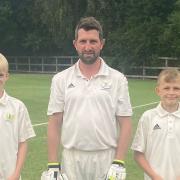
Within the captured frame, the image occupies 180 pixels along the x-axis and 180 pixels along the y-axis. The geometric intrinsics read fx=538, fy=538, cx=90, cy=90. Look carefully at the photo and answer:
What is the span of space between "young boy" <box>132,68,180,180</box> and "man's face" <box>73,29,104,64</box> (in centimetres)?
62

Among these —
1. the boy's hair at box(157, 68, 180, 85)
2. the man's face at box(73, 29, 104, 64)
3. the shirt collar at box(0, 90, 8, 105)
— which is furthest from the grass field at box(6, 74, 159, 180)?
the man's face at box(73, 29, 104, 64)

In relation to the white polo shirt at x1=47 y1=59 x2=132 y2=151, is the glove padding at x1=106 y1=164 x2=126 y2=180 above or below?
below

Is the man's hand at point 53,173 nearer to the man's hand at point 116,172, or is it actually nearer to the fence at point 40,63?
the man's hand at point 116,172

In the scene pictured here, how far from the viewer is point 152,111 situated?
4.79 meters

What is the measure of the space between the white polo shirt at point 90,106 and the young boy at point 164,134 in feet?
0.79

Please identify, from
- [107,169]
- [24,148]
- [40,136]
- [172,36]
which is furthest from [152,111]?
[172,36]

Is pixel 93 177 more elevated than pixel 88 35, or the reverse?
pixel 88 35

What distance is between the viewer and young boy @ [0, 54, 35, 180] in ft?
15.1

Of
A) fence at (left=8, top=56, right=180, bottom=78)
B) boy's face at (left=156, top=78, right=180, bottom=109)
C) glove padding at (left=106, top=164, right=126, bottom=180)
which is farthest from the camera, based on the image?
fence at (left=8, top=56, right=180, bottom=78)

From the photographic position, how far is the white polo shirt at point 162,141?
15.3 ft

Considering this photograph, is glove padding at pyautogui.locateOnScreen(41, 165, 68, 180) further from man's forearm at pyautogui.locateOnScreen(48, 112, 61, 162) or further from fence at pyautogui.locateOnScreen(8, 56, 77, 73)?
fence at pyautogui.locateOnScreen(8, 56, 77, 73)

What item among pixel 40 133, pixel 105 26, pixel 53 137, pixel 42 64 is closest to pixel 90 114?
pixel 53 137

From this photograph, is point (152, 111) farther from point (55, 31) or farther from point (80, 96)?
point (55, 31)

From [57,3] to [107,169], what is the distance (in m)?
39.0
